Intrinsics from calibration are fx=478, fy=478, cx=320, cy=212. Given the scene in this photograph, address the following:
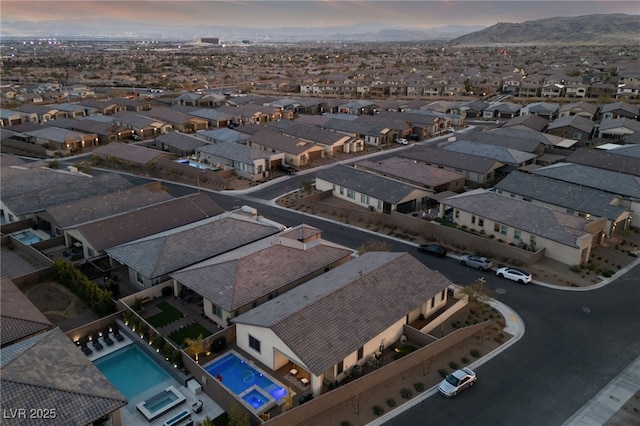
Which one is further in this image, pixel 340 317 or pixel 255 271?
pixel 255 271

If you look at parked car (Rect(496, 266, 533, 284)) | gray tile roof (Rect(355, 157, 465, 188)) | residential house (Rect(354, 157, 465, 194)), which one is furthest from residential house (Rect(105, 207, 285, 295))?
gray tile roof (Rect(355, 157, 465, 188))

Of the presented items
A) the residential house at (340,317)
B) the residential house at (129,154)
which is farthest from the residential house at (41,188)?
the residential house at (340,317)

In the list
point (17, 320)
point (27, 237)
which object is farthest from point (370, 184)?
point (17, 320)

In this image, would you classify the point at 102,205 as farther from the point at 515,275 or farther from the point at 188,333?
the point at 515,275

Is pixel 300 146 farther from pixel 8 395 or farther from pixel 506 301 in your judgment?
pixel 8 395

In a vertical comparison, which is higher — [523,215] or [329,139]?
[329,139]

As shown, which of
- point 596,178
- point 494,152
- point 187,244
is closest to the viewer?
point 187,244

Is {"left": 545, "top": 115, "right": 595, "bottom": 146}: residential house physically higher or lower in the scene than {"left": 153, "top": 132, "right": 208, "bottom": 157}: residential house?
higher

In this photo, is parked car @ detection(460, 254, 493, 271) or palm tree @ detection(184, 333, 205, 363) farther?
parked car @ detection(460, 254, 493, 271)

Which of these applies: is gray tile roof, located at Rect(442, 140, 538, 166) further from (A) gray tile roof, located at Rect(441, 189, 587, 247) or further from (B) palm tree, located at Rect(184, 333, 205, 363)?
(B) palm tree, located at Rect(184, 333, 205, 363)
